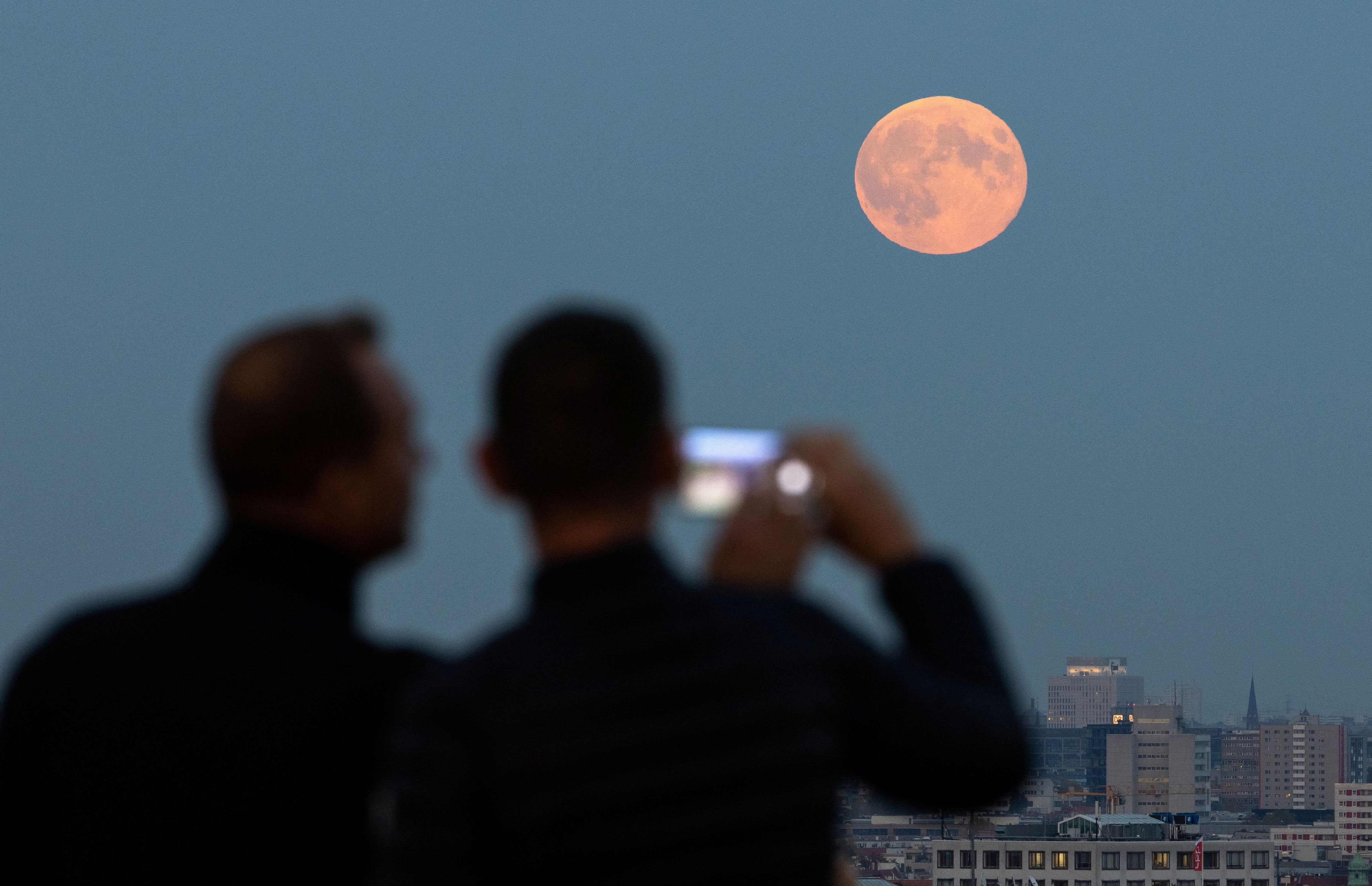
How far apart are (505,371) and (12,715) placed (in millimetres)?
843

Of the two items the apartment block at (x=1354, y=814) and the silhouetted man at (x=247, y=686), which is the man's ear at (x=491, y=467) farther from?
the apartment block at (x=1354, y=814)

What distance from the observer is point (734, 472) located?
1884mm

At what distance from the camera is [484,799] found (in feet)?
5.24

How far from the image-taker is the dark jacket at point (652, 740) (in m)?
1.58

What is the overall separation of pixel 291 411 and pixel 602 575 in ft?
1.62

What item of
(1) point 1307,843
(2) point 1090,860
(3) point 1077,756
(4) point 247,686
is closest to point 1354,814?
(1) point 1307,843

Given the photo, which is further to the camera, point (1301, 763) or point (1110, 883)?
point (1301, 763)

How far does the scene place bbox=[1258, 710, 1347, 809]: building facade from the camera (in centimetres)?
15600

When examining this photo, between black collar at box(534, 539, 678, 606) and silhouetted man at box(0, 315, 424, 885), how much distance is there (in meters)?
0.39

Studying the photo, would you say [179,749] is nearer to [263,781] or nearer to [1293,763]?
[263,781]

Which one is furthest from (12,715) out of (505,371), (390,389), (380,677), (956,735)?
(956,735)

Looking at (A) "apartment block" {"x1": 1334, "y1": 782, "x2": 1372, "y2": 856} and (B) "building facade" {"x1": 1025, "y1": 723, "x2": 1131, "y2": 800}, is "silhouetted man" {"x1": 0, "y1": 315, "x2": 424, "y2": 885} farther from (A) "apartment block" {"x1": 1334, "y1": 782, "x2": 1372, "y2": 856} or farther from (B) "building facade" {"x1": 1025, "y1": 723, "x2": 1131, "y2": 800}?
(B) "building facade" {"x1": 1025, "y1": 723, "x2": 1131, "y2": 800}

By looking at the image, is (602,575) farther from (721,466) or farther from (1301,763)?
(1301,763)

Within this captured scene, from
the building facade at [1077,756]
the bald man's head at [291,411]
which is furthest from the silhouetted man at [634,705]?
the building facade at [1077,756]
